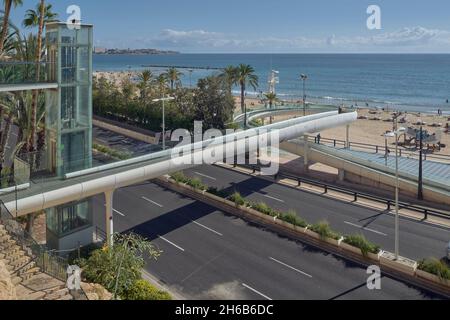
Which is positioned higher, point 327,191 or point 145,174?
point 145,174

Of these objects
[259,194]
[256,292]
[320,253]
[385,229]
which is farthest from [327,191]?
[256,292]

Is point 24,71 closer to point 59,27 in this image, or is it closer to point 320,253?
point 59,27

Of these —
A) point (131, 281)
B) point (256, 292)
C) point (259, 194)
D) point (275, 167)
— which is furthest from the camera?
point (275, 167)

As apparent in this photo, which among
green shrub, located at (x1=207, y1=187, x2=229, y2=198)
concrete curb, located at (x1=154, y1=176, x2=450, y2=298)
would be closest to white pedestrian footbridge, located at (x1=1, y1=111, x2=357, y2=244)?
green shrub, located at (x1=207, y1=187, x2=229, y2=198)

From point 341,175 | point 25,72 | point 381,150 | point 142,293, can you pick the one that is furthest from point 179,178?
point 381,150

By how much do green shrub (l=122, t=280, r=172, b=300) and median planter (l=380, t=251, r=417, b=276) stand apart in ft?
42.1

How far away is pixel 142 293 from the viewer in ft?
65.0

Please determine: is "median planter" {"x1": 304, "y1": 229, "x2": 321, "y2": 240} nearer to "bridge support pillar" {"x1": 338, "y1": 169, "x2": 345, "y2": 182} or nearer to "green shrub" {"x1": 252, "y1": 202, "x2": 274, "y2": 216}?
"green shrub" {"x1": 252, "y1": 202, "x2": 274, "y2": 216}

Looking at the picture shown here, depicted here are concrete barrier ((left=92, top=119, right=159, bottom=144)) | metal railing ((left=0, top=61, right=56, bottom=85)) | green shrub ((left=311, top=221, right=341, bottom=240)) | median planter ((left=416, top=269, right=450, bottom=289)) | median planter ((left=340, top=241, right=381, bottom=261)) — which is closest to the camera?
median planter ((left=416, top=269, right=450, bottom=289))

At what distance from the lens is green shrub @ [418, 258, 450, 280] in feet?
73.6

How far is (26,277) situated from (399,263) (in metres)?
19.3

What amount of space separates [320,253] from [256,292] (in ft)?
20.9

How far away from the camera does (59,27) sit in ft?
76.3
